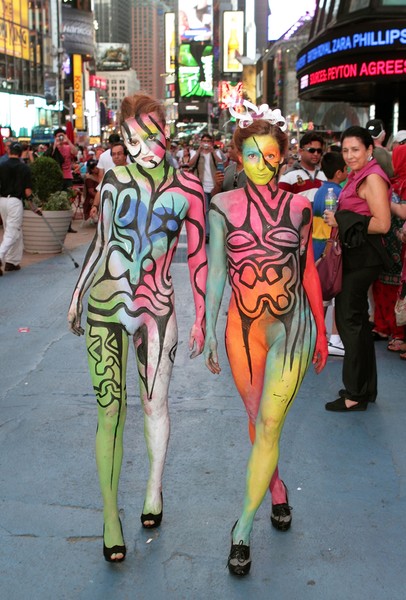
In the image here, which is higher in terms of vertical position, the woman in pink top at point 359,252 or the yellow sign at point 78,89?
the yellow sign at point 78,89

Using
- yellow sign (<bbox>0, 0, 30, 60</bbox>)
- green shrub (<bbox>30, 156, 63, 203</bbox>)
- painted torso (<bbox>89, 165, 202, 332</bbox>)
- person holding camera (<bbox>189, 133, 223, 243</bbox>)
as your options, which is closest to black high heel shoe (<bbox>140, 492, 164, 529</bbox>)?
painted torso (<bbox>89, 165, 202, 332</bbox>)

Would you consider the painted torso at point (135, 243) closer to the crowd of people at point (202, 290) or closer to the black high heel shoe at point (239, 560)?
the crowd of people at point (202, 290)

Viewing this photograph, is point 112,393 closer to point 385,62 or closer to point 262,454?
point 262,454

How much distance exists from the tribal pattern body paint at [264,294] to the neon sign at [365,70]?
14.4 metres

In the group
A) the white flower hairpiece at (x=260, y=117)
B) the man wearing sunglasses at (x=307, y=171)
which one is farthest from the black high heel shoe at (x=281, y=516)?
the man wearing sunglasses at (x=307, y=171)

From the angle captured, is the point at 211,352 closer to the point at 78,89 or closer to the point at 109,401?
the point at 109,401

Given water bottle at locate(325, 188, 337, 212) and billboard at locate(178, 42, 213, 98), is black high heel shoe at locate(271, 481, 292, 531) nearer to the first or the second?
water bottle at locate(325, 188, 337, 212)

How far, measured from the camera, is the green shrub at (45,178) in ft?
45.3

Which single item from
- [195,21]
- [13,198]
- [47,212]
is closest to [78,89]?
[195,21]

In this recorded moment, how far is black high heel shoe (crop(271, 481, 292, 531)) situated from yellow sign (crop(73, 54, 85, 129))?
121390mm

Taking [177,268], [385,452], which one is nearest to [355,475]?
[385,452]

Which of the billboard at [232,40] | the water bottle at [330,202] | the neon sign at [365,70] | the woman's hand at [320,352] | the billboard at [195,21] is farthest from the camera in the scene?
the billboard at [195,21]

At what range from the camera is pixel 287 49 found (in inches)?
3110

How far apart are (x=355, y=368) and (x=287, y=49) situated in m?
77.4
